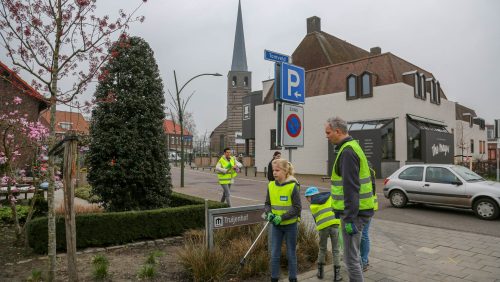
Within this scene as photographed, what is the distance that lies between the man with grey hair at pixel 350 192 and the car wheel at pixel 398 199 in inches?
322

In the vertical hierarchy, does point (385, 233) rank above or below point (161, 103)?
below

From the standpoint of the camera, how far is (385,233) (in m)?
7.88

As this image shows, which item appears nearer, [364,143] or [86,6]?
[86,6]

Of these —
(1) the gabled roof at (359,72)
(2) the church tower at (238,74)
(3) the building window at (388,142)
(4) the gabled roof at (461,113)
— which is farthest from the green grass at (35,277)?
(2) the church tower at (238,74)

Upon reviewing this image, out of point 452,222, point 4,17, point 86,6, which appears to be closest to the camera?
point 4,17

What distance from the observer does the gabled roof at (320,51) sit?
3409 cm

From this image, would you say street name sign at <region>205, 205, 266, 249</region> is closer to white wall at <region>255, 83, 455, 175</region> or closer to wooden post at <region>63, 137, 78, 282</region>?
wooden post at <region>63, 137, 78, 282</region>

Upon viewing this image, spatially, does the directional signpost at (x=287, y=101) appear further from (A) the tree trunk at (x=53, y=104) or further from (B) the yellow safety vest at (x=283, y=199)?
(A) the tree trunk at (x=53, y=104)

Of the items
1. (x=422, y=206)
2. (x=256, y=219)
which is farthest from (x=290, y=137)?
(x=422, y=206)

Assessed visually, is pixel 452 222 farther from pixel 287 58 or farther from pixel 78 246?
pixel 78 246

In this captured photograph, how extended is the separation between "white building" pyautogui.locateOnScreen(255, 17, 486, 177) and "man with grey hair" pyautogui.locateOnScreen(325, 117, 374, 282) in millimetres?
20416

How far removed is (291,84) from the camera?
20.3 ft

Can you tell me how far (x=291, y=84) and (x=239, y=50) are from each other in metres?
66.4

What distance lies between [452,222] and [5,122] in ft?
33.6
